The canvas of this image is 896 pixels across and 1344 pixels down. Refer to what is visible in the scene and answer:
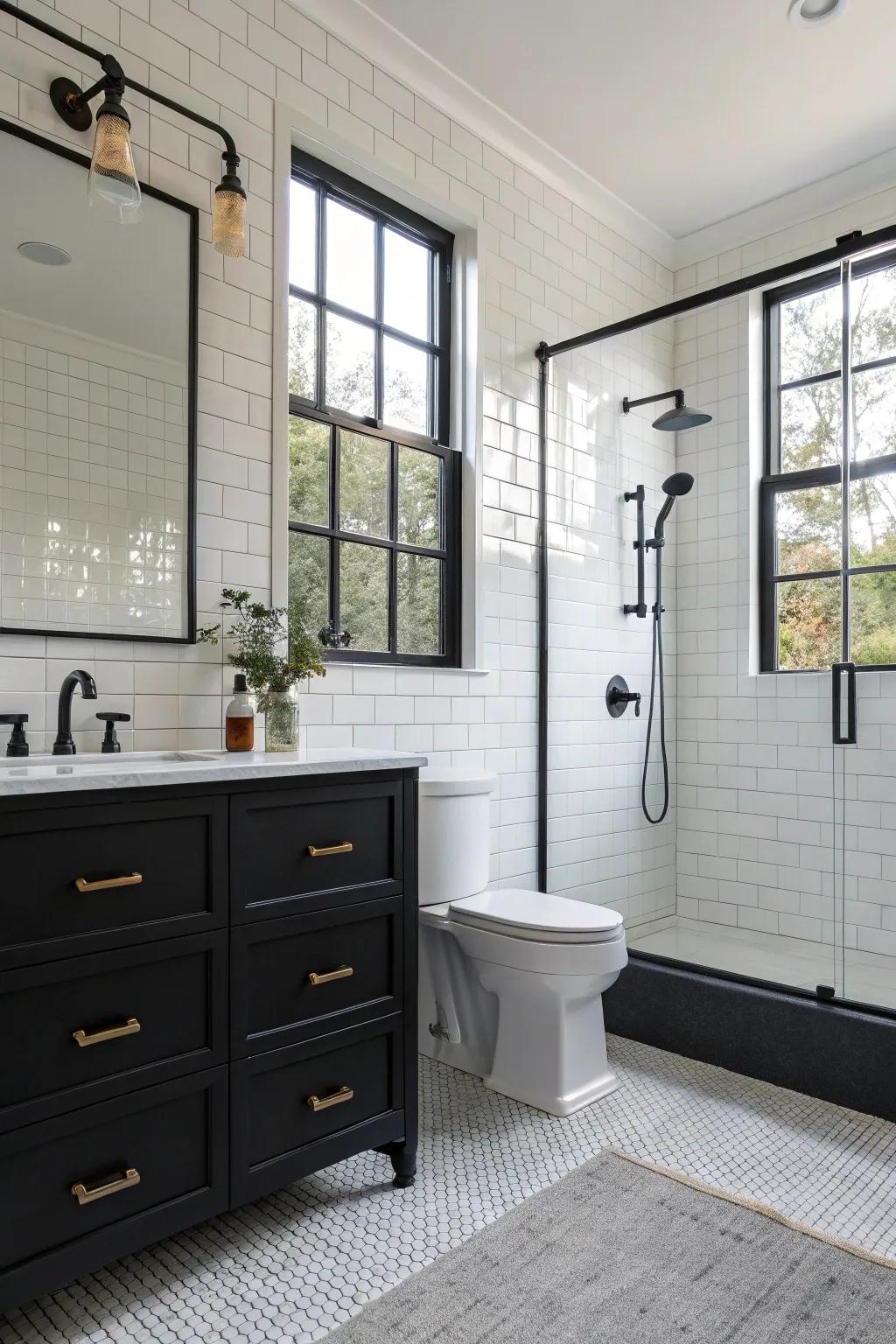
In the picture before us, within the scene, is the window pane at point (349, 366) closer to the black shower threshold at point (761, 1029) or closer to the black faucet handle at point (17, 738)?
the black faucet handle at point (17, 738)

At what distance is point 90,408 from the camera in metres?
1.97

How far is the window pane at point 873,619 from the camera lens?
2.57 meters

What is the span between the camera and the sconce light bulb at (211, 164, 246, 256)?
1896mm

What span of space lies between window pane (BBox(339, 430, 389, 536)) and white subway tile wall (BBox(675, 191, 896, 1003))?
109cm

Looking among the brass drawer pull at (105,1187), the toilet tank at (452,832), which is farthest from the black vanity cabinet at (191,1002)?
the toilet tank at (452,832)

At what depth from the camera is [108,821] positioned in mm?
1444

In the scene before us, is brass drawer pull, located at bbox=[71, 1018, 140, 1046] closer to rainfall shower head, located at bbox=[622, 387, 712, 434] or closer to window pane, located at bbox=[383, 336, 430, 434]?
window pane, located at bbox=[383, 336, 430, 434]

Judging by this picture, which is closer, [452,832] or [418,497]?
[452,832]

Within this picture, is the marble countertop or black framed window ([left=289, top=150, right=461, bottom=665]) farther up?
black framed window ([left=289, top=150, right=461, bottom=665])

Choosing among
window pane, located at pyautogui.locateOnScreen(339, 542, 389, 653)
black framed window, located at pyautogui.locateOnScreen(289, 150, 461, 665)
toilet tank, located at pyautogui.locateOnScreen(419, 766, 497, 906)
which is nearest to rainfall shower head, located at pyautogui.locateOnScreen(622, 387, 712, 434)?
black framed window, located at pyautogui.locateOnScreen(289, 150, 461, 665)

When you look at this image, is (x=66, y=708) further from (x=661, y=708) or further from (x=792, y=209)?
(x=792, y=209)

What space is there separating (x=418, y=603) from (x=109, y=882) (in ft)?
5.25

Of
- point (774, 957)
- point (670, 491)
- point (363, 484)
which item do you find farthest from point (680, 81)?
point (774, 957)

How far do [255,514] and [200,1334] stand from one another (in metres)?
1.73
